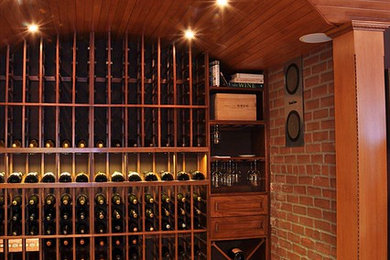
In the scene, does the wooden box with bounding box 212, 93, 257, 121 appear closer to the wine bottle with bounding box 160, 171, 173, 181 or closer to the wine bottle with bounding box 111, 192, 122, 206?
the wine bottle with bounding box 160, 171, 173, 181

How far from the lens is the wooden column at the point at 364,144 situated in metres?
2.43

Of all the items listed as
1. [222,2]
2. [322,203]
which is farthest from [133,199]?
[222,2]

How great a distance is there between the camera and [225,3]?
8.20 ft

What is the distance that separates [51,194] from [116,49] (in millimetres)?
1191

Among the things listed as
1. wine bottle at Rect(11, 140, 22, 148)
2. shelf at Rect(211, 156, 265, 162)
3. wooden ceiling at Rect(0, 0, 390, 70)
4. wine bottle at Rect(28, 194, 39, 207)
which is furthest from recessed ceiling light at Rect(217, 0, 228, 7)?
wine bottle at Rect(28, 194, 39, 207)

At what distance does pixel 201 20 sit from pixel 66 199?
153 cm

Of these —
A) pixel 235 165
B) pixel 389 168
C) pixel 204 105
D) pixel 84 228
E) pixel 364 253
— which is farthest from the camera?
pixel 235 165

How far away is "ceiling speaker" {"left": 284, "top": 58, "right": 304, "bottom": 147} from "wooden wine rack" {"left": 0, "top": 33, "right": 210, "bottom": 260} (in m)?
0.59

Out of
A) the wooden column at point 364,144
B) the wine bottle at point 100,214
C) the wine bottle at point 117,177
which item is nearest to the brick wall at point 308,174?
the wooden column at point 364,144

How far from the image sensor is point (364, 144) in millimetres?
2445

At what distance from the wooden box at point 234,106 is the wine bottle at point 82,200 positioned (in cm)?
111

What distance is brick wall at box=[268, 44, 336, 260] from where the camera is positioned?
3.01 m

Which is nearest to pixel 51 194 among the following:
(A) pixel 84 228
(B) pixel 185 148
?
(A) pixel 84 228

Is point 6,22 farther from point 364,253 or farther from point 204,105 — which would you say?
point 364,253
